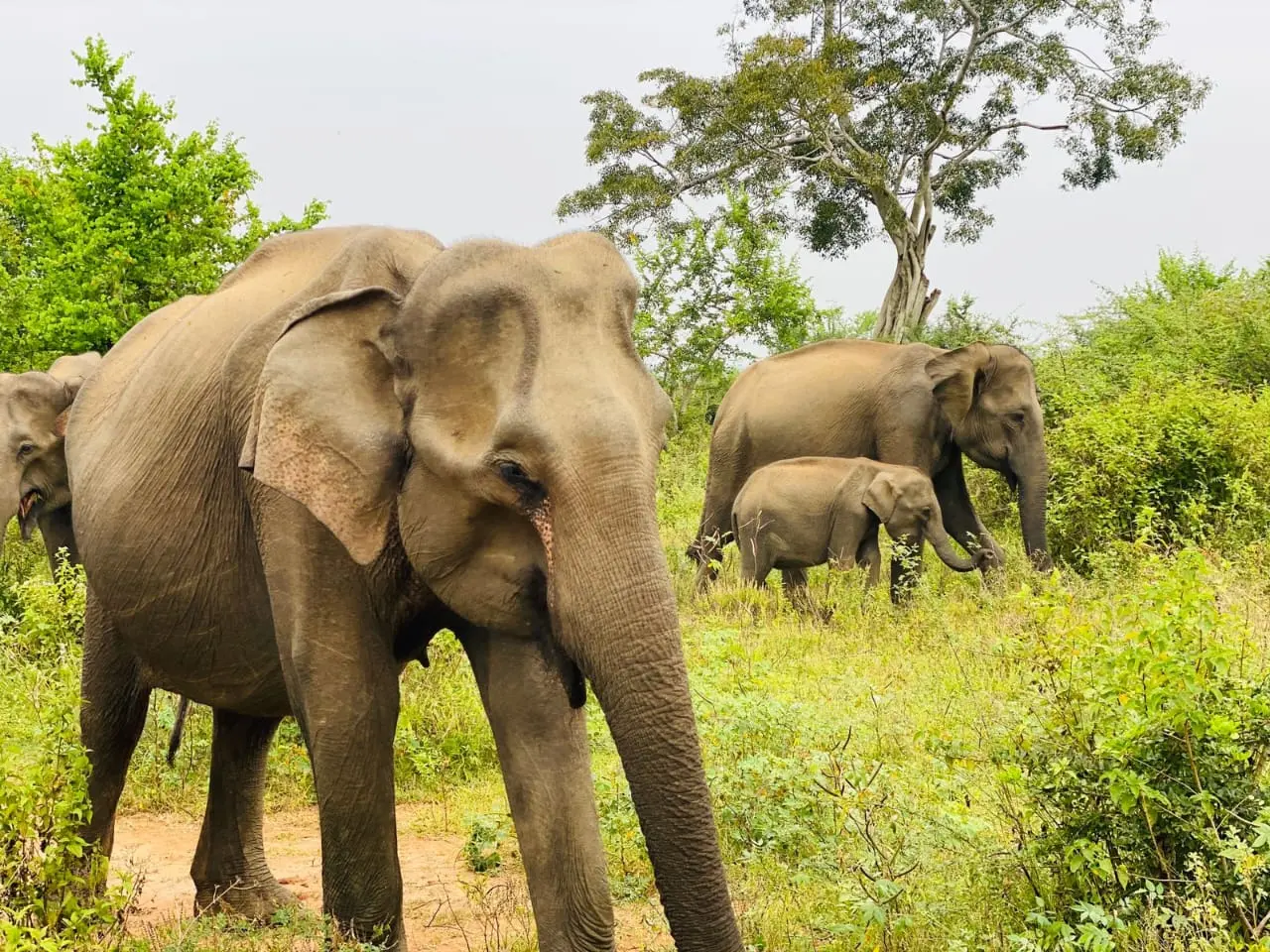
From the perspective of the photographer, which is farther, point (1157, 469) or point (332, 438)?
point (1157, 469)

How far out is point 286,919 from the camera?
5.23 metres

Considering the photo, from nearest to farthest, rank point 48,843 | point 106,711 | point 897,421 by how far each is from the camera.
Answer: point 48,843
point 106,711
point 897,421

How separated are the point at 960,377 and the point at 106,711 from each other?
29.3 ft

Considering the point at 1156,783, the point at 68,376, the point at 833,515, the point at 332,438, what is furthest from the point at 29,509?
the point at 1156,783

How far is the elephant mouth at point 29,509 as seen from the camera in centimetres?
1150

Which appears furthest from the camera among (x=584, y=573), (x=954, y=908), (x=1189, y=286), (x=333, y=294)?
(x=1189, y=286)

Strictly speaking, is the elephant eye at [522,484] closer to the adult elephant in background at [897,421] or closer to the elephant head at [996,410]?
the adult elephant in background at [897,421]

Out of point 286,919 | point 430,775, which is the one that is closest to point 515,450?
point 286,919

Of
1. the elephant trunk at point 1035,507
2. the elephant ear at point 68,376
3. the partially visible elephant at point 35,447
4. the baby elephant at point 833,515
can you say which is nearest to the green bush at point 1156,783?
the baby elephant at point 833,515

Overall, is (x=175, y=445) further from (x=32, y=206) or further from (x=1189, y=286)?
(x=1189, y=286)

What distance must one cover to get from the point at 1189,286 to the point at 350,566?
24.5m

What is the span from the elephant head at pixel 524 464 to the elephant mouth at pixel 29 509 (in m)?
8.54

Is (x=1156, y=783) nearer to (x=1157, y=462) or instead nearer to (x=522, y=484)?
(x=522, y=484)

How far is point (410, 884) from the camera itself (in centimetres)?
598
